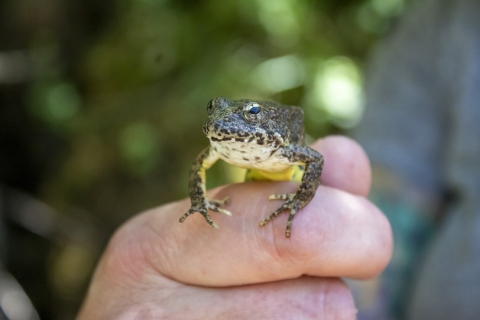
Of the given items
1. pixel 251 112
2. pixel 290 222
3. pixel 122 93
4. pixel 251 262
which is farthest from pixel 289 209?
pixel 122 93

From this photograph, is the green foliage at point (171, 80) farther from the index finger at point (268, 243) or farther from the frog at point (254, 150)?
the index finger at point (268, 243)

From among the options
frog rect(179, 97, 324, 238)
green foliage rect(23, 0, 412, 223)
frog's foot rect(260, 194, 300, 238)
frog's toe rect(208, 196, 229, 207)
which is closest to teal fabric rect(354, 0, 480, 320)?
green foliage rect(23, 0, 412, 223)

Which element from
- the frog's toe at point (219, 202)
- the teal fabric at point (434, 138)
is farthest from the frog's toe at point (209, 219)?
the teal fabric at point (434, 138)

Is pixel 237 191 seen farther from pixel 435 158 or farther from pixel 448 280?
pixel 435 158

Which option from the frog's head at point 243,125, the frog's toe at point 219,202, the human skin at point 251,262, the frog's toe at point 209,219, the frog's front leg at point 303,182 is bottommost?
the human skin at point 251,262

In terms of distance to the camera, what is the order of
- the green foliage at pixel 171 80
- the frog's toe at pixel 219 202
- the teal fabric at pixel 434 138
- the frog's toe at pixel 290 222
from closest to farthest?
the frog's toe at pixel 290 222, the frog's toe at pixel 219 202, the teal fabric at pixel 434 138, the green foliage at pixel 171 80

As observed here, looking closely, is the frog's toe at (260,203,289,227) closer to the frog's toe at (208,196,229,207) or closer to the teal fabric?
the frog's toe at (208,196,229,207)
